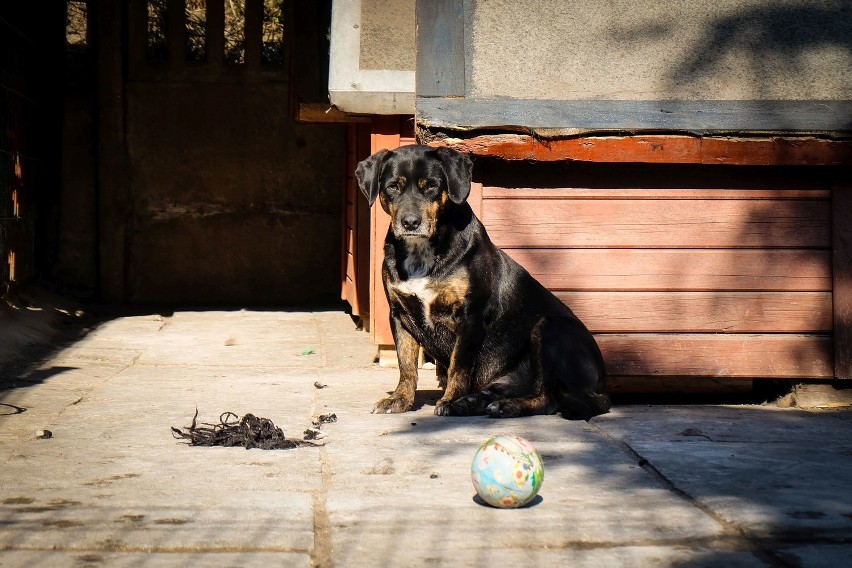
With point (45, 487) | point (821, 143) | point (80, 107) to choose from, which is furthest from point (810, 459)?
point (80, 107)

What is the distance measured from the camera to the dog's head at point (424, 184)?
568cm

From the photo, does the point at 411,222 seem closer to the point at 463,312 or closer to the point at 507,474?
the point at 463,312

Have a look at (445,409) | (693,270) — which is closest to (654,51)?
(693,270)

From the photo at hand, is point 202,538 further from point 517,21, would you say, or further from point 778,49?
point 778,49

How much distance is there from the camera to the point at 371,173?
5.91 meters

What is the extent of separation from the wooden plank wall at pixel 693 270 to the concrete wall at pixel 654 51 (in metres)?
0.59

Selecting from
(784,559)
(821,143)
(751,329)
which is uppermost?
(821,143)

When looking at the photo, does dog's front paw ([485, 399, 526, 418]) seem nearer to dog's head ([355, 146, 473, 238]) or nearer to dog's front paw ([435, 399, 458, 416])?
dog's front paw ([435, 399, 458, 416])

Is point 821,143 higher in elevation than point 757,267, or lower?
higher

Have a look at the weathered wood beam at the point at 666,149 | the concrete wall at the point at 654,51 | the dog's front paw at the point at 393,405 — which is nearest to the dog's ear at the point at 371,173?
the weathered wood beam at the point at 666,149

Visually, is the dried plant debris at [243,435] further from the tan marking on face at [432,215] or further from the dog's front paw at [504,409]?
the tan marking on face at [432,215]

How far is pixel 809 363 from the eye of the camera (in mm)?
6246

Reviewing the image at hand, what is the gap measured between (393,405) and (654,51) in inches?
98.8

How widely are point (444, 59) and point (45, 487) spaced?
10.7ft
